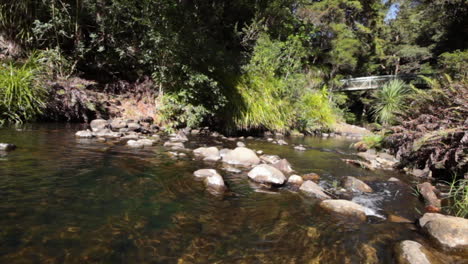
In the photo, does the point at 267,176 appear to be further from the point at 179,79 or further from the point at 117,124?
the point at 179,79

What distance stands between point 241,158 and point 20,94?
19.4 feet

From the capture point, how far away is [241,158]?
5.07 metres

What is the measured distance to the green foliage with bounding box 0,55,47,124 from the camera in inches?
248

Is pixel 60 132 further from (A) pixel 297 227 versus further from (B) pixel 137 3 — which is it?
(A) pixel 297 227

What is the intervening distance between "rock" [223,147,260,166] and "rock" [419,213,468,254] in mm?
2933

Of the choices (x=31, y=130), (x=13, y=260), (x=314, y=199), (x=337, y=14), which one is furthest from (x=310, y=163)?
(x=337, y=14)

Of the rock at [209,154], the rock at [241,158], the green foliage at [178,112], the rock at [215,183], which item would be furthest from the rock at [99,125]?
the rock at [215,183]

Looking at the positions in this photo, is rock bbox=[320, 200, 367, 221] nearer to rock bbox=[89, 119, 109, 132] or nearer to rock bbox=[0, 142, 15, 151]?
rock bbox=[0, 142, 15, 151]

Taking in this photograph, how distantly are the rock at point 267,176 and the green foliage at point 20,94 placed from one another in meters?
6.33

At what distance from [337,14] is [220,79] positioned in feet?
60.9

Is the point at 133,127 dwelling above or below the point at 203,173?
above

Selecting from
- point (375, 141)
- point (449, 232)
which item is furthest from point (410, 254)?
point (375, 141)

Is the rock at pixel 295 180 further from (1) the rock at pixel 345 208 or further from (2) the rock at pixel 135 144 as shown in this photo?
(2) the rock at pixel 135 144

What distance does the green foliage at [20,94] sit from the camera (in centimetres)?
629
